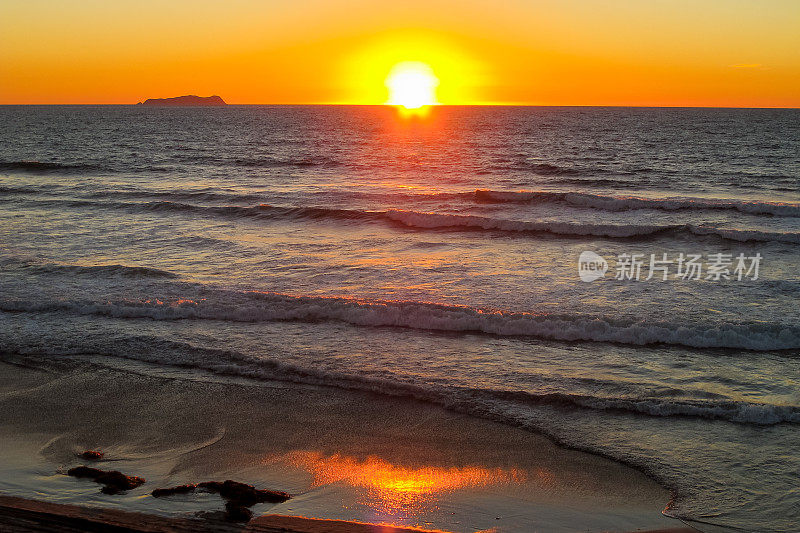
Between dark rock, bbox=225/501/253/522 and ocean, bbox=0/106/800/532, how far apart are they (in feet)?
10.9

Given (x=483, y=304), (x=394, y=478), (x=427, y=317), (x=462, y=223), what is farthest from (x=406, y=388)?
(x=462, y=223)

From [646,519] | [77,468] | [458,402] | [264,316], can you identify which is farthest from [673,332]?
[77,468]

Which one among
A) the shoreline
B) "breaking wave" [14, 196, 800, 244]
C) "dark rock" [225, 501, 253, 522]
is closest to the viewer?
the shoreline

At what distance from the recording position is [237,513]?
4844mm

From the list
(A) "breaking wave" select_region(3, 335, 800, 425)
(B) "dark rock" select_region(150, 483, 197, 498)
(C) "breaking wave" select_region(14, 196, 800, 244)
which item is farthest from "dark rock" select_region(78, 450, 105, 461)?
(C) "breaking wave" select_region(14, 196, 800, 244)

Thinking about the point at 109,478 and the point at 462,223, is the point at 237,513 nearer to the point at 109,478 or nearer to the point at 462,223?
the point at 109,478

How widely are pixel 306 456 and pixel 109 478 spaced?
1823 millimetres

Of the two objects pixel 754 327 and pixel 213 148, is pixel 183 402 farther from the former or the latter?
pixel 213 148

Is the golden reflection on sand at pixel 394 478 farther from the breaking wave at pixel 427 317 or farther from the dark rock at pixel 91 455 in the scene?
the breaking wave at pixel 427 317

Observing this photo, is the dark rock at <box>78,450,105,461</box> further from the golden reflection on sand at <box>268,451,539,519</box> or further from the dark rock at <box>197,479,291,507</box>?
the golden reflection on sand at <box>268,451,539,519</box>

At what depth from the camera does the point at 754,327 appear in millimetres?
10188

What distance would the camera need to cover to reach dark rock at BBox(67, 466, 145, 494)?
5434mm

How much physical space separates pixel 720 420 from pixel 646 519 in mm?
2490

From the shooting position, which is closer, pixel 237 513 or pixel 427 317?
pixel 237 513
